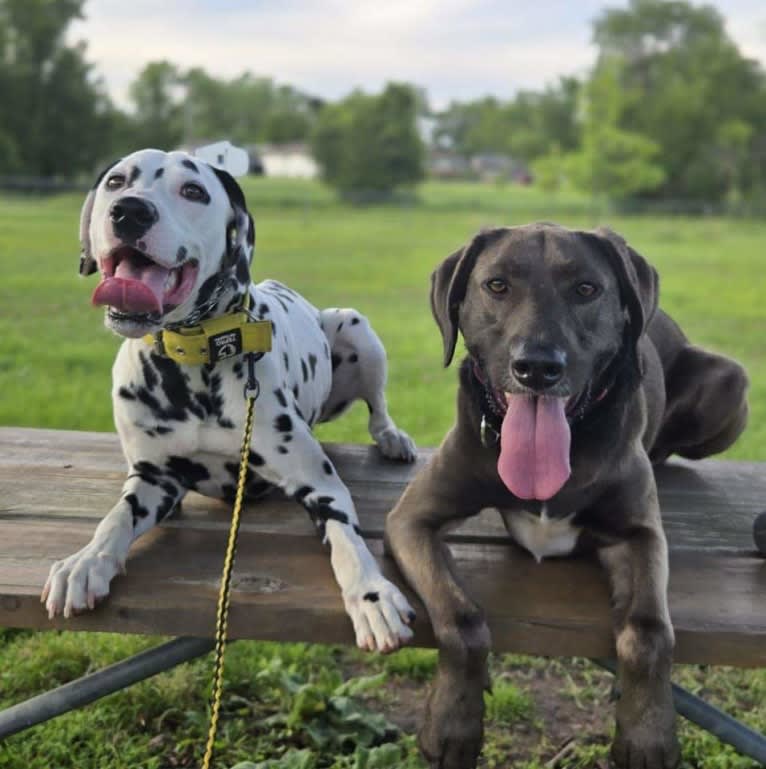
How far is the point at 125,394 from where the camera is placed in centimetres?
287

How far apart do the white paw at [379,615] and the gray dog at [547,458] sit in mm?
73

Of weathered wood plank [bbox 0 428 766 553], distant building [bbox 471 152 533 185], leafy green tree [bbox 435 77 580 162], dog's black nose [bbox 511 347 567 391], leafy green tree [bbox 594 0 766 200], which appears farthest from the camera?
distant building [bbox 471 152 533 185]

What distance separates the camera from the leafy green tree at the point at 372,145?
42.0 meters

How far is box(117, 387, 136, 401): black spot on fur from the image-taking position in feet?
9.37

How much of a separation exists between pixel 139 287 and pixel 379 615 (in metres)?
1.04

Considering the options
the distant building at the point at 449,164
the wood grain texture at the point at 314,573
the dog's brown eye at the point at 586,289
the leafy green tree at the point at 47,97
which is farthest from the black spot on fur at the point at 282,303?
the distant building at the point at 449,164

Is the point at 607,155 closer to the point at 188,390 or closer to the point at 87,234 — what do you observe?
the point at 188,390

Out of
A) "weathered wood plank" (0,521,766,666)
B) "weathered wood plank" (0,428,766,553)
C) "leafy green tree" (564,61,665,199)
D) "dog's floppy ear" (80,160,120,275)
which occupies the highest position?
"leafy green tree" (564,61,665,199)

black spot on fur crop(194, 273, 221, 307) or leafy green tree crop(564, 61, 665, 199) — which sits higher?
leafy green tree crop(564, 61, 665, 199)

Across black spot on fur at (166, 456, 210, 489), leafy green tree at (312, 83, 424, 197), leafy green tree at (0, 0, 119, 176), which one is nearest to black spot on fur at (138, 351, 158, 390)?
black spot on fur at (166, 456, 210, 489)

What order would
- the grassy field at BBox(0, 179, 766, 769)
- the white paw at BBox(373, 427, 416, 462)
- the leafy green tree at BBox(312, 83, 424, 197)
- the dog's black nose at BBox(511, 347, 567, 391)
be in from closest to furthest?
the dog's black nose at BBox(511, 347, 567, 391)
the grassy field at BBox(0, 179, 766, 769)
the white paw at BBox(373, 427, 416, 462)
the leafy green tree at BBox(312, 83, 424, 197)

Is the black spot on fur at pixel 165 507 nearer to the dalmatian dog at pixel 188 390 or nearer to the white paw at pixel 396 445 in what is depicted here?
the dalmatian dog at pixel 188 390

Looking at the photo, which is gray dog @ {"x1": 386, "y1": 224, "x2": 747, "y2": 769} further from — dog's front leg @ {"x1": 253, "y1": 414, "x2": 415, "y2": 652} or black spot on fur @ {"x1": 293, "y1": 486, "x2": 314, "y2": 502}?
black spot on fur @ {"x1": 293, "y1": 486, "x2": 314, "y2": 502}

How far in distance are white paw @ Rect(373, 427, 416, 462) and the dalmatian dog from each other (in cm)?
46
